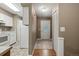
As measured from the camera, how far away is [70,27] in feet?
8.83

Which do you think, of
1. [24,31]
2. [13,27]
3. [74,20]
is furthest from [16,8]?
[74,20]

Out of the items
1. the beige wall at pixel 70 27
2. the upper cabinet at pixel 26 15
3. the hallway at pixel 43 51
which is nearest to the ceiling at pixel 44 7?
the beige wall at pixel 70 27

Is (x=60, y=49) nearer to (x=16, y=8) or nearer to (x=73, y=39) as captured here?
(x=73, y=39)

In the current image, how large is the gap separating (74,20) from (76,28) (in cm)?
21

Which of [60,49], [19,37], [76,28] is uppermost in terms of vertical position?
[76,28]

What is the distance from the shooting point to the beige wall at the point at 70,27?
2672 mm

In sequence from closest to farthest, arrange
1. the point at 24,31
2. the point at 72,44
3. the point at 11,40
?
the point at 72,44 → the point at 11,40 → the point at 24,31

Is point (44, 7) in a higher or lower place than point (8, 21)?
higher

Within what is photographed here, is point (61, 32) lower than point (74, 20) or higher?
lower

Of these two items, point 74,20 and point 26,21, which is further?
point 26,21

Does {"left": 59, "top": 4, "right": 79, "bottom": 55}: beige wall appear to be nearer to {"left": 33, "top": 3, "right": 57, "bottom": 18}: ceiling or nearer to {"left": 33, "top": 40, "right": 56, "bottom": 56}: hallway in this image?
{"left": 33, "top": 3, "right": 57, "bottom": 18}: ceiling

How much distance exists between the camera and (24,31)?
3.87m

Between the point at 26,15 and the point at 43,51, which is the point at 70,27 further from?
the point at 43,51

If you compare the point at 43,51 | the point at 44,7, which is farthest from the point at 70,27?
the point at 44,7
